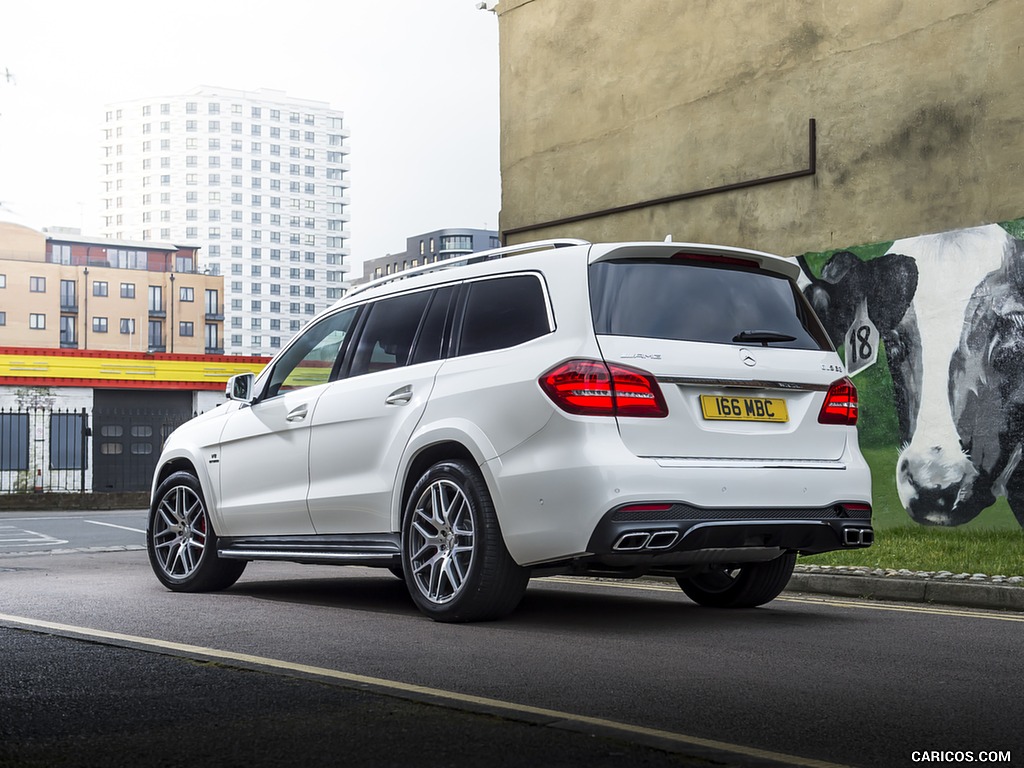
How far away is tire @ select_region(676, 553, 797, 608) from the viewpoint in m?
7.74

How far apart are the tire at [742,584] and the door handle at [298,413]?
253 cm

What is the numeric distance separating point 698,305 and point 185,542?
4.25 metres

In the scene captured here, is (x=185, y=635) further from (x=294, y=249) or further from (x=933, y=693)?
(x=294, y=249)

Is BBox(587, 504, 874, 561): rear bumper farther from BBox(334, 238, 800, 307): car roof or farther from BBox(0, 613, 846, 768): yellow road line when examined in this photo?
BBox(0, 613, 846, 768): yellow road line

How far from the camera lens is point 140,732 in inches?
168

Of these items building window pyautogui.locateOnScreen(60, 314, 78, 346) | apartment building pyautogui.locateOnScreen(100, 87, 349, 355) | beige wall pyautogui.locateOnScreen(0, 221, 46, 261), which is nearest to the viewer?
beige wall pyautogui.locateOnScreen(0, 221, 46, 261)

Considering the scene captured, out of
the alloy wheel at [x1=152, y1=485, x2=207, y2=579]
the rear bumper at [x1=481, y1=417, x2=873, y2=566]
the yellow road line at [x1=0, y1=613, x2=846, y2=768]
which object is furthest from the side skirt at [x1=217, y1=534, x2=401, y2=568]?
the yellow road line at [x1=0, y1=613, x2=846, y2=768]

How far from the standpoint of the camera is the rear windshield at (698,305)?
21.9 feet

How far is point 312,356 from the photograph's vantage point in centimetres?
861

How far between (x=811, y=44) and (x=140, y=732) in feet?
40.6

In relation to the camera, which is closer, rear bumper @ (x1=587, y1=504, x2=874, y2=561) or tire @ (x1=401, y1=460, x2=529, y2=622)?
rear bumper @ (x1=587, y1=504, x2=874, y2=561)

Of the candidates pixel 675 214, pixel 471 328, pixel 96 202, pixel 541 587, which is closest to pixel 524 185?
pixel 675 214

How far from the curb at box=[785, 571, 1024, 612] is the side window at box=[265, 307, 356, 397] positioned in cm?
364

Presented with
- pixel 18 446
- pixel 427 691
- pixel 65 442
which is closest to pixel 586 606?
pixel 427 691
